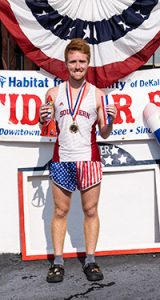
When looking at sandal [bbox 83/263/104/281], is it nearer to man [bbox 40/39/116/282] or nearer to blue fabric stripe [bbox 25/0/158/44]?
man [bbox 40/39/116/282]

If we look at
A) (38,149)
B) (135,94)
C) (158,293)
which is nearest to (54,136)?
(38,149)

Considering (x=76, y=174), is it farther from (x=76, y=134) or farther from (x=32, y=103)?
(x=32, y=103)

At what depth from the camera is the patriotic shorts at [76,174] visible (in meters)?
3.21

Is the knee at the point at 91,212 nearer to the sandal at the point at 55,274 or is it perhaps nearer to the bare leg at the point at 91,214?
the bare leg at the point at 91,214

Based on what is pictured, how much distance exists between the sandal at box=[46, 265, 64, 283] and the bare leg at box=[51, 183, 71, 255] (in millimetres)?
108

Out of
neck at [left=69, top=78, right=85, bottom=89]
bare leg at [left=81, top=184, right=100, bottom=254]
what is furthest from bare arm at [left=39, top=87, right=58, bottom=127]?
bare leg at [left=81, top=184, right=100, bottom=254]

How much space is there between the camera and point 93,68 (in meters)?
3.74

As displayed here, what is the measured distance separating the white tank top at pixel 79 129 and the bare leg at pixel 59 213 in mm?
248

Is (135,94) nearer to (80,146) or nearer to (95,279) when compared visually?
(80,146)

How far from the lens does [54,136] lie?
3648 mm

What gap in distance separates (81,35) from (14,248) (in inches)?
72.4

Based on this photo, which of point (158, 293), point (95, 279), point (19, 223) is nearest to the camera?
point (158, 293)

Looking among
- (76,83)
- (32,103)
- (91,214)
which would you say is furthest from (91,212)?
(32,103)

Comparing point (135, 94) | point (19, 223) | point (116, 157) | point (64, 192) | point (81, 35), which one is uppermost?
point (81, 35)
